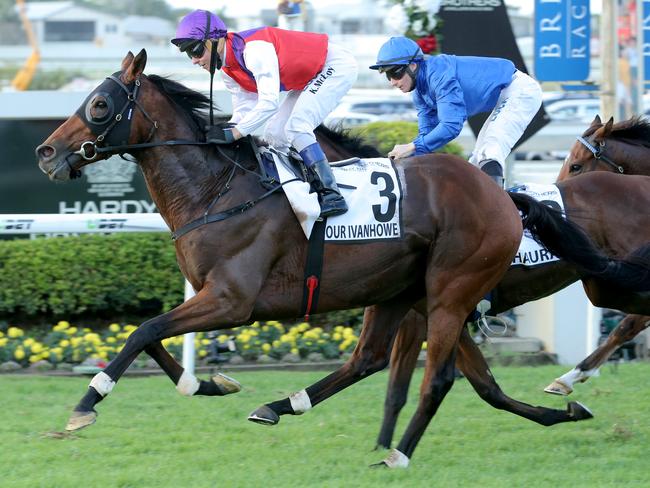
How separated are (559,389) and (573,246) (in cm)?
104

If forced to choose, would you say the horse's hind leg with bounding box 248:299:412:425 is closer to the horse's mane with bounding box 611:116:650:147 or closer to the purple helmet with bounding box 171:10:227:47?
the purple helmet with bounding box 171:10:227:47

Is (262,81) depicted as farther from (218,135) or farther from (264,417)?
(264,417)

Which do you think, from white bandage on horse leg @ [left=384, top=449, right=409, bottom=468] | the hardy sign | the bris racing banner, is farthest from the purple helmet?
the hardy sign

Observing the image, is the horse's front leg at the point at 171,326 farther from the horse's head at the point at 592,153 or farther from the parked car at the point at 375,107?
the parked car at the point at 375,107

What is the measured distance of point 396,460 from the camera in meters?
4.88

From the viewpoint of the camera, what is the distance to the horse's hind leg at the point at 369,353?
209 inches

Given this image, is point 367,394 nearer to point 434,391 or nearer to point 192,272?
point 434,391

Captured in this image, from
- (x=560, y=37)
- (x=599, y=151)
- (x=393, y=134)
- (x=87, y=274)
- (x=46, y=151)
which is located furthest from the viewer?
(x=560, y=37)

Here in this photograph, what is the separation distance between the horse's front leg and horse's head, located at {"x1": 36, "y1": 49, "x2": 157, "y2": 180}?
77 cm

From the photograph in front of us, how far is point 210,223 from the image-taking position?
4898mm

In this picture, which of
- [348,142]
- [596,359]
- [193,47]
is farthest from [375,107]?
[193,47]

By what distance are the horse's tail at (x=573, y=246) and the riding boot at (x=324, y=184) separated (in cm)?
97

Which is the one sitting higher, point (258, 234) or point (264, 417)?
point (258, 234)

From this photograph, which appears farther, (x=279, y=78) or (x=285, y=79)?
(x=285, y=79)
